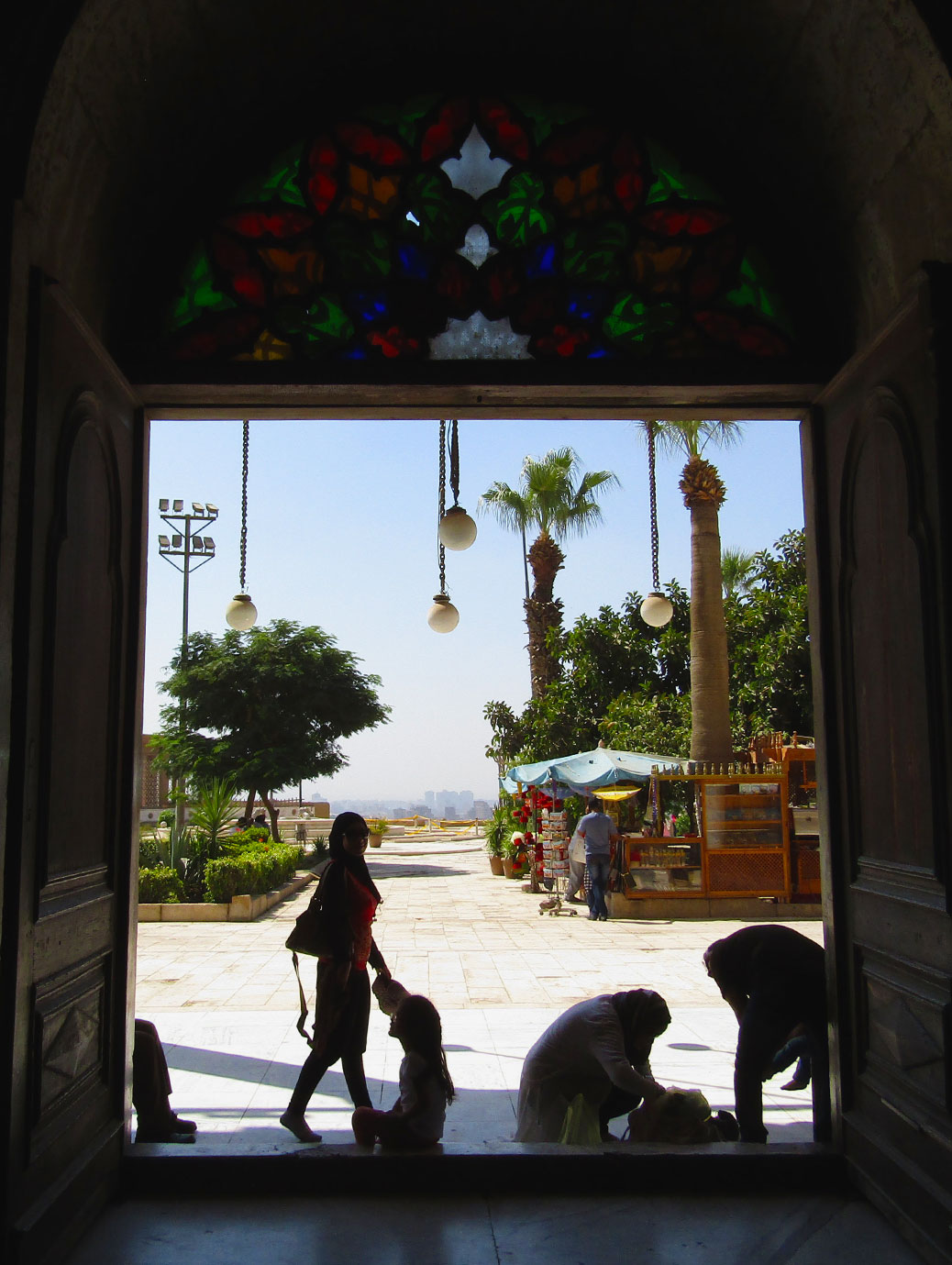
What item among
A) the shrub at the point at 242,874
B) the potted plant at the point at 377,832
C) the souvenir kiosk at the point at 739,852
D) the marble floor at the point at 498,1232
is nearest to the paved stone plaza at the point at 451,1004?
the marble floor at the point at 498,1232

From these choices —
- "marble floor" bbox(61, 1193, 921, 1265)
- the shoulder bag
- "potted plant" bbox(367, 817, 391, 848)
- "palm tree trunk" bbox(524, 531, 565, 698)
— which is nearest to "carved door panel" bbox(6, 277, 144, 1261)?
"marble floor" bbox(61, 1193, 921, 1265)

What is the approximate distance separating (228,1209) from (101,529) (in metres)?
2.52

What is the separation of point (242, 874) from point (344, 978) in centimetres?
1107

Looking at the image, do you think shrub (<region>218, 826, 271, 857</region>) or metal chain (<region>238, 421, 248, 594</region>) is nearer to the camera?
metal chain (<region>238, 421, 248, 594</region>)

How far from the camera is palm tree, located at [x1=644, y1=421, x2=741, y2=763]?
1712 cm

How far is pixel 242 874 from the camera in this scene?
50.9 feet

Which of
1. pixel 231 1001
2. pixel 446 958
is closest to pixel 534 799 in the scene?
pixel 446 958

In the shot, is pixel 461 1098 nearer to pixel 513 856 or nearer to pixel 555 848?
pixel 555 848

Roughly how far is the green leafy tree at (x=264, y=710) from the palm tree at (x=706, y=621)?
42.7ft

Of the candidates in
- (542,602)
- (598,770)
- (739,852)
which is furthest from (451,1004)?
(542,602)

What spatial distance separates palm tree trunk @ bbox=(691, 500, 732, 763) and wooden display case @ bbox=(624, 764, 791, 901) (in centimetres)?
211

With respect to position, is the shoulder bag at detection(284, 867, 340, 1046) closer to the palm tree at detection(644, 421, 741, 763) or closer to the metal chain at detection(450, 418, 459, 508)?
A: the metal chain at detection(450, 418, 459, 508)

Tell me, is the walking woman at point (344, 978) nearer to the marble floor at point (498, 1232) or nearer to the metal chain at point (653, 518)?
the marble floor at point (498, 1232)

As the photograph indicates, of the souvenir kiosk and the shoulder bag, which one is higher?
the shoulder bag
